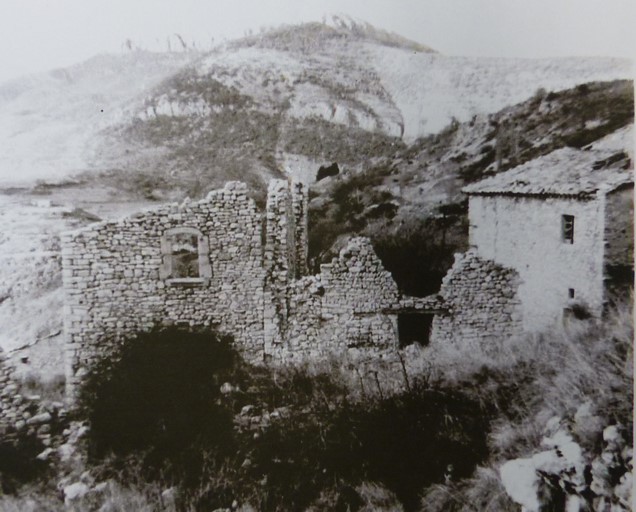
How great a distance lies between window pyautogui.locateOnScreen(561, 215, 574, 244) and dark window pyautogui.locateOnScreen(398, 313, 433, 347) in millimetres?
934

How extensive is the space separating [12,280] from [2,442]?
2.94ft

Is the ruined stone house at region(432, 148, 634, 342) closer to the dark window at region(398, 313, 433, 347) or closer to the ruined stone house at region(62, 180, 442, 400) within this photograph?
the dark window at region(398, 313, 433, 347)

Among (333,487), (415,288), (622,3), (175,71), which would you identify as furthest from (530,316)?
(175,71)

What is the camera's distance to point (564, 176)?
3979 millimetres

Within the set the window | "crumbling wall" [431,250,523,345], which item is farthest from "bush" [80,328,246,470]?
the window

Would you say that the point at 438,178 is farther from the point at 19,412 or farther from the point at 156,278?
the point at 19,412

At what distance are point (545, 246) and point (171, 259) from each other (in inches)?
87.6

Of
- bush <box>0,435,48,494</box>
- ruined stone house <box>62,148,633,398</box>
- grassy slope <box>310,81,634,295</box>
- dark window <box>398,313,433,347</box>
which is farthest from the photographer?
dark window <box>398,313,433,347</box>

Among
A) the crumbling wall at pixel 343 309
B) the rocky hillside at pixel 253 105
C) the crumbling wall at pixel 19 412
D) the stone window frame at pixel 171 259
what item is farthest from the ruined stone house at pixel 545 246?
the crumbling wall at pixel 19 412

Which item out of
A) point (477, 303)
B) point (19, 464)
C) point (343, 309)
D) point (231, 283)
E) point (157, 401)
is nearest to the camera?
point (19, 464)

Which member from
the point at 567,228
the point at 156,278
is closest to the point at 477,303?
the point at 567,228

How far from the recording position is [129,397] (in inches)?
147

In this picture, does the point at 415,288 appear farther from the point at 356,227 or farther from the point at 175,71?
the point at 175,71

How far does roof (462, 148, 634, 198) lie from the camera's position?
394cm
